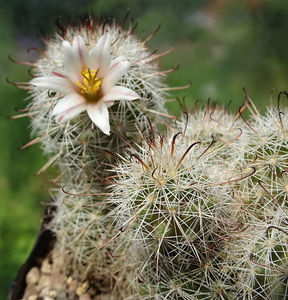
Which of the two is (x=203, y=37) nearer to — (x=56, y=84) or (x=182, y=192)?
(x=56, y=84)

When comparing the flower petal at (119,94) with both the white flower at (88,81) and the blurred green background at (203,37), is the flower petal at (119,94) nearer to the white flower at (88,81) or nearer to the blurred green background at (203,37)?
the white flower at (88,81)

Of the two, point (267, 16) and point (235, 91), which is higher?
point (267, 16)

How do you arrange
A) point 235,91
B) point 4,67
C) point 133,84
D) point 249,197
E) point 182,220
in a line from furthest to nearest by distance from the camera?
point 235,91 → point 4,67 → point 133,84 → point 249,197 → point 182,220

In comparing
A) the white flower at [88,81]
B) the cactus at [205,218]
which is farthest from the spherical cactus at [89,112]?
the cactus at [205,218]

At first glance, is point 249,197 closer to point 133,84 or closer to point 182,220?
point 182,220

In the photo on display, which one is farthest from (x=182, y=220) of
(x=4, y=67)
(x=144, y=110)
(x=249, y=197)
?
(x=4, y=67)

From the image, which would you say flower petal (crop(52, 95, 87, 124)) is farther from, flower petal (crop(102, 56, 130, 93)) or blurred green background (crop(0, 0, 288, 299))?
blurred green background (crop(0, 0, 288, 299))
